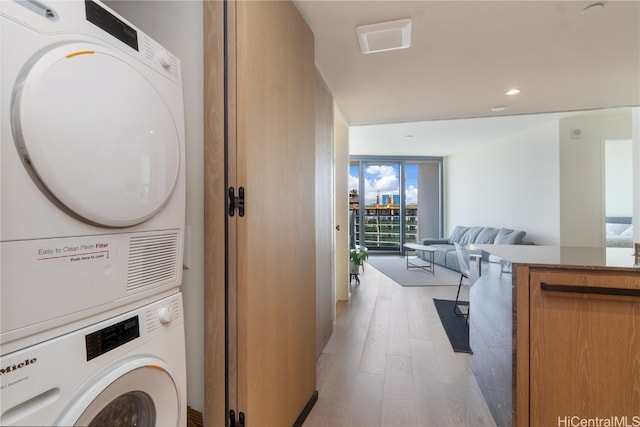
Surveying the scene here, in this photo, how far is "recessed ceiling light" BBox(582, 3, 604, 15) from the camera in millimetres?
1610

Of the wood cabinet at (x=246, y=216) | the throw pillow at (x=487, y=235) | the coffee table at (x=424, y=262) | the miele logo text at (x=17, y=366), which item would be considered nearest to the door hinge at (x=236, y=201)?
the wood cabinet at (x=246, y=216)

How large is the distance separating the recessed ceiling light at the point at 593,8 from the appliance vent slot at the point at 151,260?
2.51 metres

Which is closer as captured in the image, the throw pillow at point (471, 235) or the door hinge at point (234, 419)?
the door hinge at point (234, 419)

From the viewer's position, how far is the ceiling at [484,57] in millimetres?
1672

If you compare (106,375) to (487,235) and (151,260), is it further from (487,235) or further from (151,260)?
(487,235)

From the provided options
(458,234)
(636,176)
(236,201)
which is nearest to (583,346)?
(236,201)

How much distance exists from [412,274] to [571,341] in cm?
414

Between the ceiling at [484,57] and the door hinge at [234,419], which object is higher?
the ceiling at [484,57]

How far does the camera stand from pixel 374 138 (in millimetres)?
5816

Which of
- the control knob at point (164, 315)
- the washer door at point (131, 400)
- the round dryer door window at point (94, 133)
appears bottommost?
the washer door at point (131, 400)

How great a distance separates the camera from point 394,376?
2.04m

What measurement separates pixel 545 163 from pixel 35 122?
19.4ft

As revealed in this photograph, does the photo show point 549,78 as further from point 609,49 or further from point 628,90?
point 628,90

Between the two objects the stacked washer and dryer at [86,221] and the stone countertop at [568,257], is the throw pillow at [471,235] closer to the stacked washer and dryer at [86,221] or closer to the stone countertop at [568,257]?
the stone countertop at [568,257]
